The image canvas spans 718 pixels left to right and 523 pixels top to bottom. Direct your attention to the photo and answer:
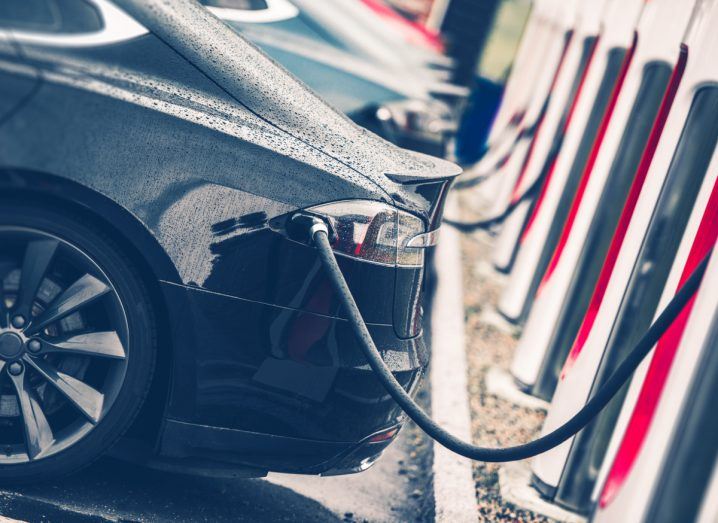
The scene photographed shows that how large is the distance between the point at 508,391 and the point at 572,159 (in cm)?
171

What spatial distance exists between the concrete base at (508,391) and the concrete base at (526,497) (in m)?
0.92

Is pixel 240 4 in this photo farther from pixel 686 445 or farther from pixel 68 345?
pixel 686 445

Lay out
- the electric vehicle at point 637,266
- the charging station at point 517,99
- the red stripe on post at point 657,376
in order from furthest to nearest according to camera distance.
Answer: the charging station at point 517,99 < the electric vehicle at point 637,266 < the red stripe on post at point 657,376

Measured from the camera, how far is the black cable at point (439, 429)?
311 centimetres

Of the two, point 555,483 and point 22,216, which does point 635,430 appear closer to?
point 555,483

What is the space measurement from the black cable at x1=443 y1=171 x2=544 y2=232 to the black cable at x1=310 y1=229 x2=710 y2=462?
3640 millimetres

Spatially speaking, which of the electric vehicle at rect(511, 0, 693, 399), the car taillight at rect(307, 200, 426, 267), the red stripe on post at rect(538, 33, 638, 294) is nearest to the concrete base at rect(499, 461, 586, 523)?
the electric vehicle at rect(511, 0, 693, 399)

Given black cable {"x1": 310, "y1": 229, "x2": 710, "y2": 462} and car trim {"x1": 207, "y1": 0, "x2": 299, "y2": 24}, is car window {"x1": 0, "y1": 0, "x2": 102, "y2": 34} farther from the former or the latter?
car trim {"x1": 207, "y1": 0, "x2": 299, "y2": 24}

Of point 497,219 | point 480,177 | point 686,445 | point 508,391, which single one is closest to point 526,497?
point 508,391

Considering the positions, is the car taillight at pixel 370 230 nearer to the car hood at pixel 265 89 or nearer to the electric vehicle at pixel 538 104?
the car hood at pixel 265 89

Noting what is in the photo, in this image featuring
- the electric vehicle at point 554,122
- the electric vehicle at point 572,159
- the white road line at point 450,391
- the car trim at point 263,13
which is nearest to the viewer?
the white road line at point 450,391

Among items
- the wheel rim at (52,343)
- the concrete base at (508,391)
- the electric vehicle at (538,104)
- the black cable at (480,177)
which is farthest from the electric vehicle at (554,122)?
the wheel rim at (52,343)

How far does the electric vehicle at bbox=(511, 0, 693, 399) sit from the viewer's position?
5.12 m

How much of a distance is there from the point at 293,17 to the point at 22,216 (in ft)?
12.0
